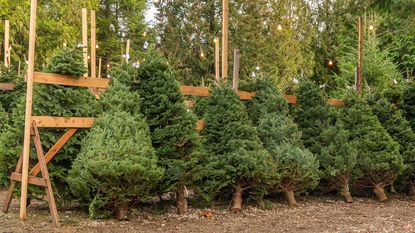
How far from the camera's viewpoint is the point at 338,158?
8.36 m

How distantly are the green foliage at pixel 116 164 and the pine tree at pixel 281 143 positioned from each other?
6.82 feet

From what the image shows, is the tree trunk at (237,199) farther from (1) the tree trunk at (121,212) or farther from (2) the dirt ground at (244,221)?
(1) the tree trunk at (121,212)

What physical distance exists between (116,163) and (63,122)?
35.7 inches

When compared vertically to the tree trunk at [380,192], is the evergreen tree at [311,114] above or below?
above

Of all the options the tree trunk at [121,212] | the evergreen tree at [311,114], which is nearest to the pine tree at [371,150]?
the evergreen tree at [311,114]

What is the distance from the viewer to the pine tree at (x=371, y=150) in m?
8.65

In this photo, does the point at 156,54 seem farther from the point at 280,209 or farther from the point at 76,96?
the point at 280,209

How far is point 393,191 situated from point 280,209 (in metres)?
2.79

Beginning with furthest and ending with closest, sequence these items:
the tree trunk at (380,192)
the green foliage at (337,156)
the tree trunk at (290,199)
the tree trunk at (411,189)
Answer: the tree trunk at (411,189) → the tree trunk at (380,192) → the green foliage at (337,156) → the tree trunk at (290,199)

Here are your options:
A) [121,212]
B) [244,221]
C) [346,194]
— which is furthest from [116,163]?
[346,194]

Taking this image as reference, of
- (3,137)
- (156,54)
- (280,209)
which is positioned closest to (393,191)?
(280,209)

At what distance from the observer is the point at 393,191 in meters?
9.38

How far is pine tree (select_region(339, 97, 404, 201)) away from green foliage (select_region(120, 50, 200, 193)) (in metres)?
3.26

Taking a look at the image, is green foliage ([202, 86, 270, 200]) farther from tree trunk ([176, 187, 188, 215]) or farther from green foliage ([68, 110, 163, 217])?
green foliage ([68, 110, 163, 217])
